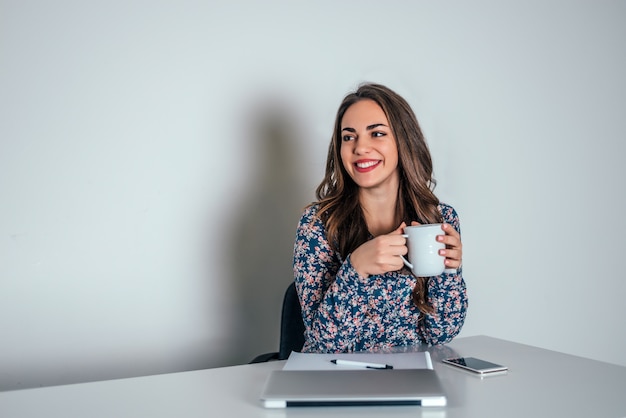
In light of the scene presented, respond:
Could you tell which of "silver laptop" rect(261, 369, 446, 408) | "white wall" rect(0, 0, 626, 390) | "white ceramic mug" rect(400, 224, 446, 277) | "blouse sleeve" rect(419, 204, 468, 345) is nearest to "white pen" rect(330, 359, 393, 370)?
"silver laptop" rect(261, 369, 446, 408)

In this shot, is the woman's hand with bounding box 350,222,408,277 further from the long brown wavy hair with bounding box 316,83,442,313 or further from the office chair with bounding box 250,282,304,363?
the office chair with bounding box 250,282,304,363

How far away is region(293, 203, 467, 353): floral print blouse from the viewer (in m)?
1.37

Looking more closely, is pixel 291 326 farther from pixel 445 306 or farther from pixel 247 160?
pixel 247 160

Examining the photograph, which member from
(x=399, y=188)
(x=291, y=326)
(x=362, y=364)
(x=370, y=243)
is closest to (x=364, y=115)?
(x=399, y=188)

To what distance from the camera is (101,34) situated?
5.76ft

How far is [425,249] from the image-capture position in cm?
118

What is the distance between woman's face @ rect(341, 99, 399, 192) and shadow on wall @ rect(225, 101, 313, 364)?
475mm

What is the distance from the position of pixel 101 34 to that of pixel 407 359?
4.50 ft

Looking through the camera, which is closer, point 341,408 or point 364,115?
point 341,408

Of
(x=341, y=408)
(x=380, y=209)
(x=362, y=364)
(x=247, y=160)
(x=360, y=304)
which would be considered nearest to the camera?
(x=341, y=408)

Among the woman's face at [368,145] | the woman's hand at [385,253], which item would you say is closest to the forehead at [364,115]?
the woman's face at [368,145]

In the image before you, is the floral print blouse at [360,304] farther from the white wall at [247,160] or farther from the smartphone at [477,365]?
the white wall at [247,160]

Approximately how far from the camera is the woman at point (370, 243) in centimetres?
138

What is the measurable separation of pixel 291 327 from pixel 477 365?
644 mm
